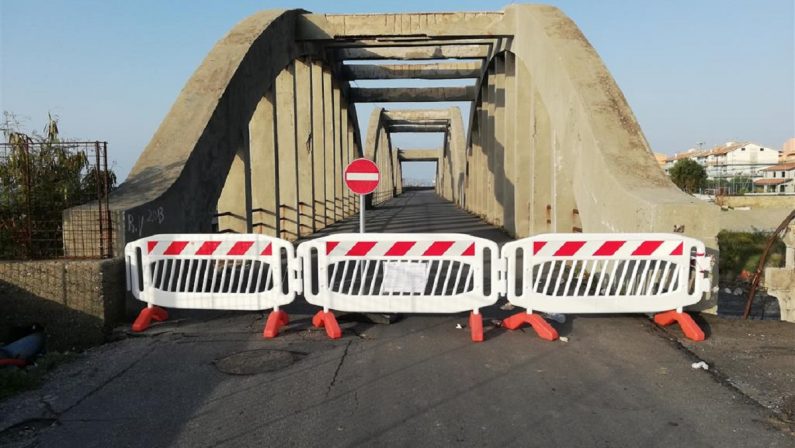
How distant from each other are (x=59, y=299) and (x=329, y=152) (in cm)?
1979

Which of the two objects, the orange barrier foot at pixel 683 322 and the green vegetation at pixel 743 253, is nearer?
the orange barrier foot at pixel 683 322

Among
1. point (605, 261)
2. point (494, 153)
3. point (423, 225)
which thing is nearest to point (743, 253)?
point (494, 153)

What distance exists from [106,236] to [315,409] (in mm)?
4052

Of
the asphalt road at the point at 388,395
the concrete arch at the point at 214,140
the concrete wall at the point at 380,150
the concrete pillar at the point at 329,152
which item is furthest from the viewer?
the concrete wall at the point at 380,150

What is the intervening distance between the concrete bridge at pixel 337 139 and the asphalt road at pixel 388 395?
2173 mm

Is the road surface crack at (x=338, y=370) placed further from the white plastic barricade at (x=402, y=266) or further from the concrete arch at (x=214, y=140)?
the concrete arch at (x=214, y=140)

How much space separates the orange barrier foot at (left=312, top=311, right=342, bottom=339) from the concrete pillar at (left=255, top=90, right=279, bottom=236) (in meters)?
Answer: 9.13

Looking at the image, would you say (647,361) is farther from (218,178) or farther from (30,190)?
(218,178)

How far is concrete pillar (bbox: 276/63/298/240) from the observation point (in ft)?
58.5

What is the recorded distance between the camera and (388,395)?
436 centimetres

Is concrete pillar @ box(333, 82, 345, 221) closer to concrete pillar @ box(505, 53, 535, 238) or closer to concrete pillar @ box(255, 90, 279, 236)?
concrete pillar @ box(255, 90, 279, 236)

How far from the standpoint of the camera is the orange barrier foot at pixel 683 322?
19.2 feet

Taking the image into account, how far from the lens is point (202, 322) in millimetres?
6781

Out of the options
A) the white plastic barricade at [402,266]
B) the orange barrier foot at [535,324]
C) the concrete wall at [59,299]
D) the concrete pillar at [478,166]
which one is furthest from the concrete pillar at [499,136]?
the concrete wall at [59,299]
